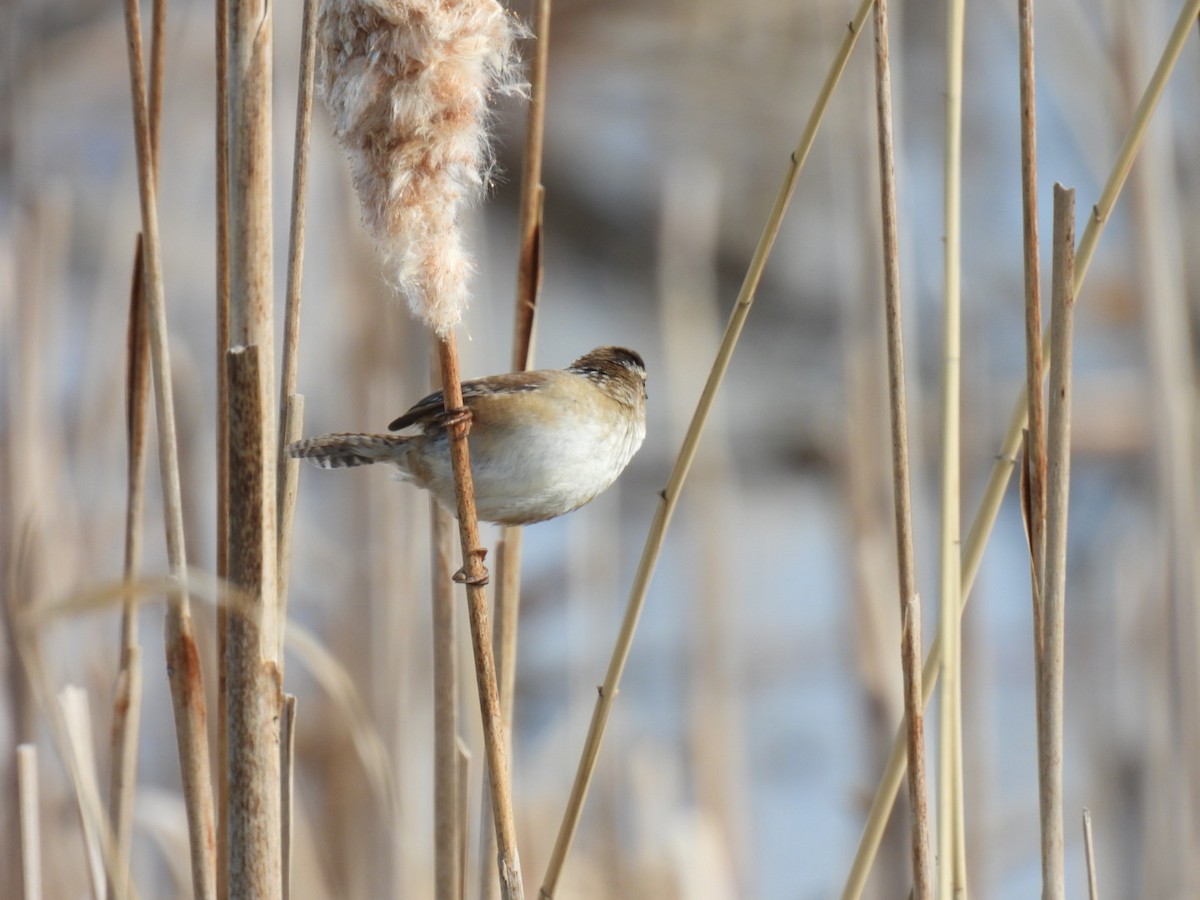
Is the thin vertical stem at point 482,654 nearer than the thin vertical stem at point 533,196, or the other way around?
the thin vertical stem at point 482,654

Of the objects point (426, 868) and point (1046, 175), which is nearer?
point (426, 868)

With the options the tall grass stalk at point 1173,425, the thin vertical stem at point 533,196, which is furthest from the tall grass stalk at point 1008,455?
the tall grass stalk at point 1173,425

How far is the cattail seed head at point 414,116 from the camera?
99 centimetres

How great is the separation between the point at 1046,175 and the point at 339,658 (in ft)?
Answer: 8.99

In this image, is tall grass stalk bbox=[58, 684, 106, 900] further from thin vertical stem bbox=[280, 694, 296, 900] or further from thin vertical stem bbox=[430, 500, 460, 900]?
thin vertical stem bbox=[430, 500, 460, 900]

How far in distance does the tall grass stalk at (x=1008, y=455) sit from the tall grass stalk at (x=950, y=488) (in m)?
0.03

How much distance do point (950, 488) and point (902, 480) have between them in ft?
0.15

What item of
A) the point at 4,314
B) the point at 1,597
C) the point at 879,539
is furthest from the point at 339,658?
the point at 879,539

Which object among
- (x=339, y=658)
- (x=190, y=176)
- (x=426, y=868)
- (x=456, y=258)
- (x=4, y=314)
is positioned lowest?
(x=426, y=868)

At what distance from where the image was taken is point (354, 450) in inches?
68.0

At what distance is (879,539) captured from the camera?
2.43 meters

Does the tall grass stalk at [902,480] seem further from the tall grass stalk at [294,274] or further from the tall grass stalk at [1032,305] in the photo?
the tall grass stalk at [294,274]

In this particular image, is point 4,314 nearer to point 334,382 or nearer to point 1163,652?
point 334,382

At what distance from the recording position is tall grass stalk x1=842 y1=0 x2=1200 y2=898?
1109 millimetres
